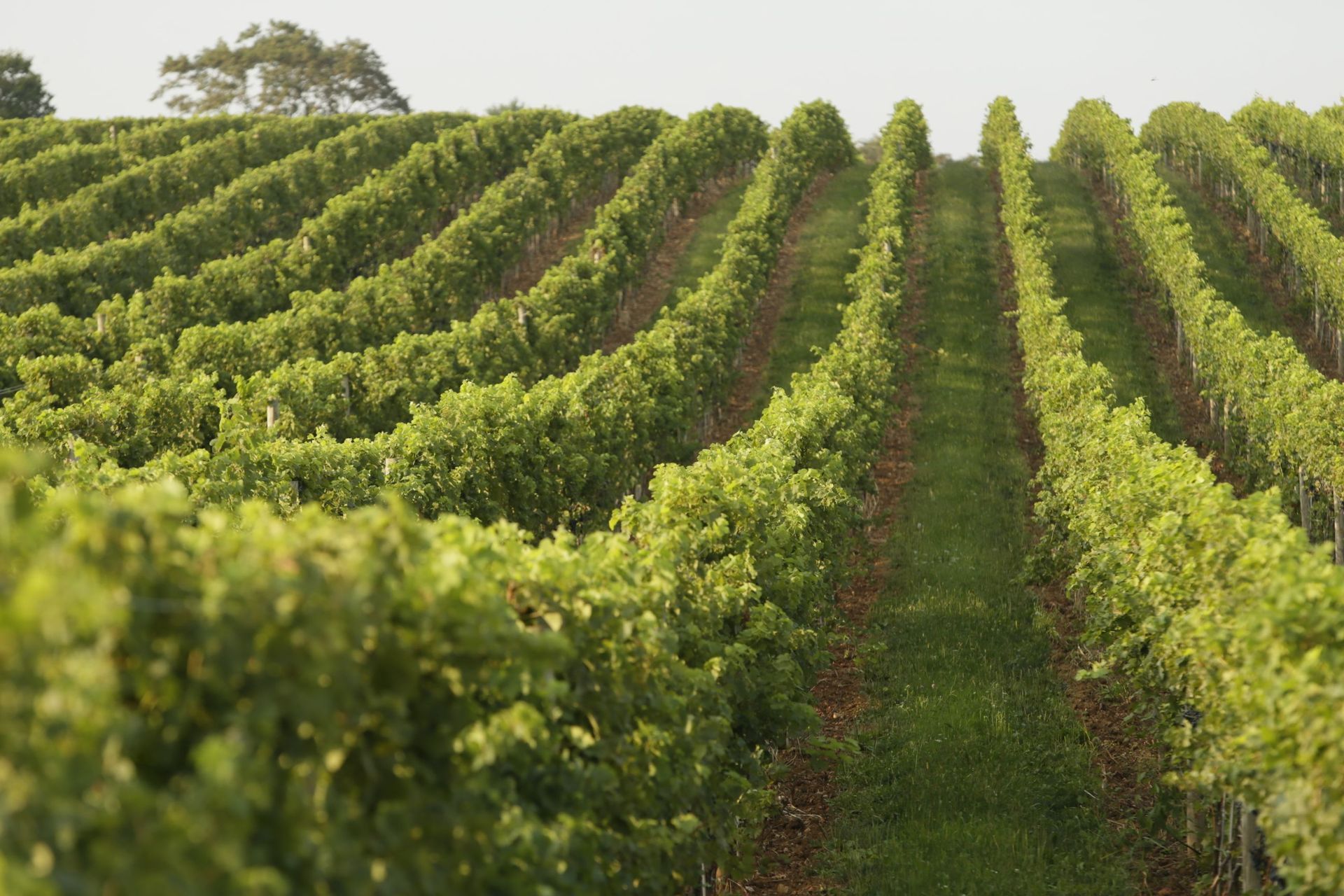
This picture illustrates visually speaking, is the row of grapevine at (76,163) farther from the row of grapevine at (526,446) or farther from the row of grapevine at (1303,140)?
the row of grapevine at (1303,140)

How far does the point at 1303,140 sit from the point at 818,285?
76.7 feet

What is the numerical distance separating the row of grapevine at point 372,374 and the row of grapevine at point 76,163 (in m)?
22.1

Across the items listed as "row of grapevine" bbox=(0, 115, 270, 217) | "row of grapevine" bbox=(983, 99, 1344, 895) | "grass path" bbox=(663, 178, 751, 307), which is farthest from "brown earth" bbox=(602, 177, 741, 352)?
"row of grapevine" bbox=(0, 115, 270, 217)

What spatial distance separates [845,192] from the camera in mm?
58969

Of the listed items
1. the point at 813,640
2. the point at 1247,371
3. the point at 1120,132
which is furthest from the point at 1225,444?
the point at 1120,132

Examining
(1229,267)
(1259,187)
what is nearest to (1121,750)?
(1229,267)

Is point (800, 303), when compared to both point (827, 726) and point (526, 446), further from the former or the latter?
point (827, 726)

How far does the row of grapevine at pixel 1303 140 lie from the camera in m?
50.4

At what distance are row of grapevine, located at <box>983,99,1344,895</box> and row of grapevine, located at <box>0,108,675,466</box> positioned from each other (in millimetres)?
13133

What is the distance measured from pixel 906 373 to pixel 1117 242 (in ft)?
54.1

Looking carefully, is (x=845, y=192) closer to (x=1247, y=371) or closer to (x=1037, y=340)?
(x=1037, y=340)

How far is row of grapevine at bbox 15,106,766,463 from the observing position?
65.7 ft

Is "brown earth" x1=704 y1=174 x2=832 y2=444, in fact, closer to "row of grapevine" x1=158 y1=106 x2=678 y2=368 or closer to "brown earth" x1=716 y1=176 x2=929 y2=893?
"brown earth" x1=716 y1=176 x2=929 y2=893

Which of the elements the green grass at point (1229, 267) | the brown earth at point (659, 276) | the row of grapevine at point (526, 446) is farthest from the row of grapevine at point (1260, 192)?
the brown earth at point (659, 276)
